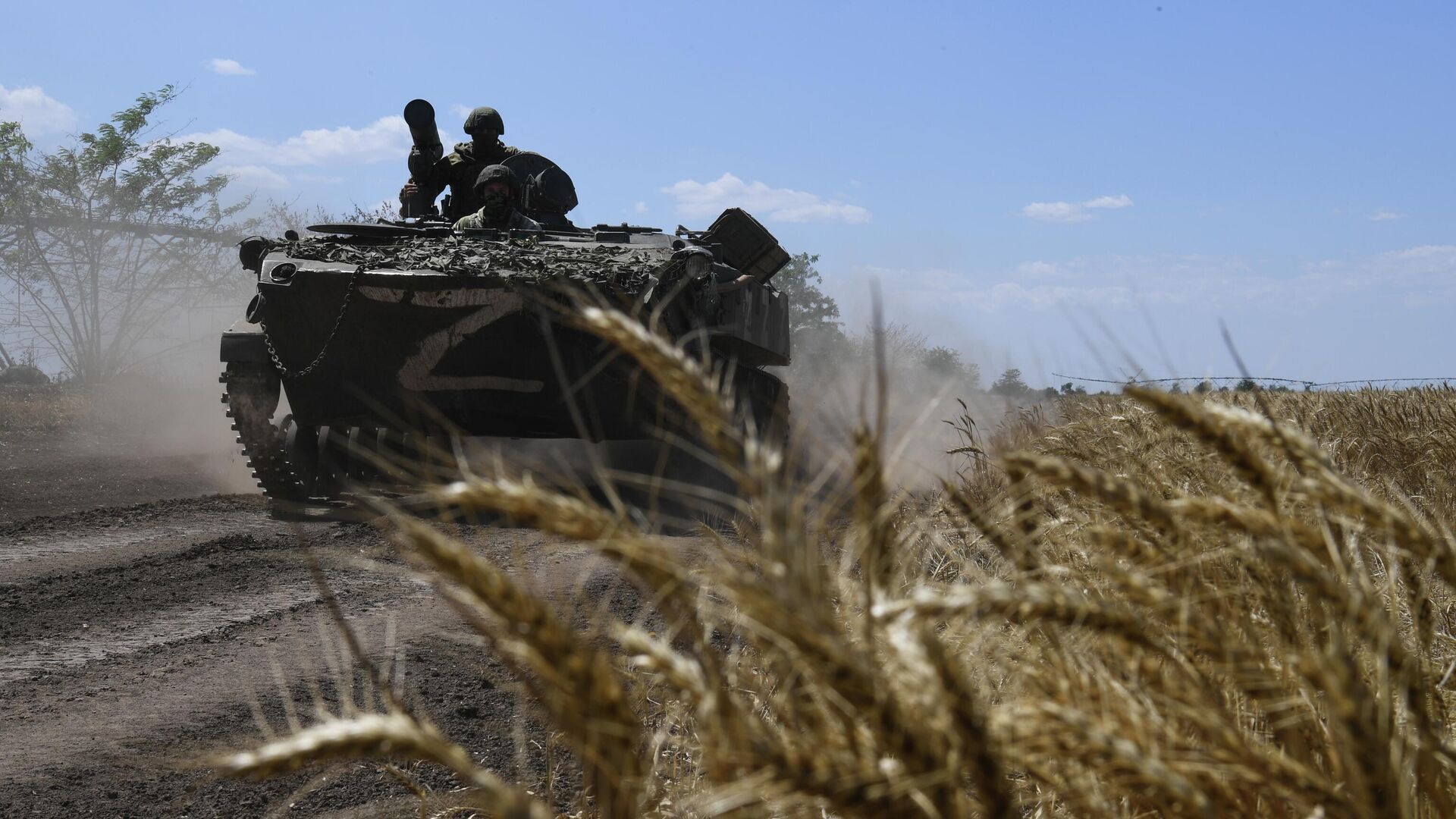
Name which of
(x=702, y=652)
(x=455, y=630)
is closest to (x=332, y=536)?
(x=455, y=630)

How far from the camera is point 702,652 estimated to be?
4.44 ft

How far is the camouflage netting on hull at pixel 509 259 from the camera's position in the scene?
887 cm

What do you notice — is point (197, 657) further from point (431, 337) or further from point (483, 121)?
point (483, 121)

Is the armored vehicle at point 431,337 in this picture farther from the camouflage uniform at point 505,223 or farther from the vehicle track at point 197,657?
the vehicle track at point 197,657

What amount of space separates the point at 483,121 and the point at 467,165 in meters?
0.45

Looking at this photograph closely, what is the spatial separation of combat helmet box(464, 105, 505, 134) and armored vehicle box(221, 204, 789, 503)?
2138 mm

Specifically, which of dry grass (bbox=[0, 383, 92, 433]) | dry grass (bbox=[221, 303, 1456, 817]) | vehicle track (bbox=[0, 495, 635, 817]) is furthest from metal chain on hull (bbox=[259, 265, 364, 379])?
dry grass (bbox=[0, 383, 92, 433])

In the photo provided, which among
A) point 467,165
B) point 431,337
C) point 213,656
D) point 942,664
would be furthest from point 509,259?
point 942,664

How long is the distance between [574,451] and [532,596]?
11.4 metres

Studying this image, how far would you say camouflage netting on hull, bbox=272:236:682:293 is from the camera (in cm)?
887

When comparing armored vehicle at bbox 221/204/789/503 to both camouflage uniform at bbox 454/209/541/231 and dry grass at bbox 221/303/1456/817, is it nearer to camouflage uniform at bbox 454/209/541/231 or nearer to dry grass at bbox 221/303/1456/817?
camouflage uniform at bbox 454/209/541/231

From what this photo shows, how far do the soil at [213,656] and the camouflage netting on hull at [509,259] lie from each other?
67.6 inches

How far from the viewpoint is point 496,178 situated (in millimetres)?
11055

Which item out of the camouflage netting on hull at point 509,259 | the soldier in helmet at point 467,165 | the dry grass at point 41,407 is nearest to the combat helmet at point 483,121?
the soldier in helmet at point 467,165
